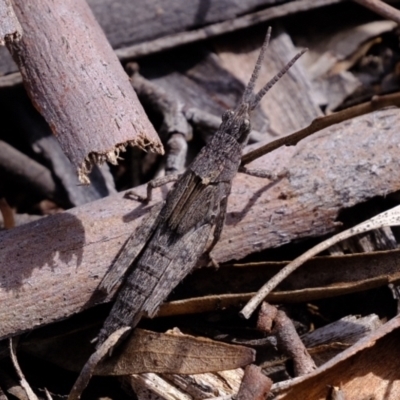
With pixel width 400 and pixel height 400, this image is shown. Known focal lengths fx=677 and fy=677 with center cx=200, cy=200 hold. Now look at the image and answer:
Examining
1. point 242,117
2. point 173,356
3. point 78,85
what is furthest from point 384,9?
point 173,356

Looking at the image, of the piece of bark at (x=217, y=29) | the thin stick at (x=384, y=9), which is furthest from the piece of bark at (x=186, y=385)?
the thin stick at (x=384, y=9)

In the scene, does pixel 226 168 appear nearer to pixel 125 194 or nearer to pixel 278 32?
pixel 125 194

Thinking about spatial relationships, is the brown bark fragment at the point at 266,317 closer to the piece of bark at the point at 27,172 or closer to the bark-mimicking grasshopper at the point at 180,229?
the bark-mimicking grasshopper at the point at 180,229

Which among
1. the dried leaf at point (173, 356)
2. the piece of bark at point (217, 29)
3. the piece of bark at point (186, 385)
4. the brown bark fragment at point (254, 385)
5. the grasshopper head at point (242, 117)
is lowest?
the brown bark fragment at point (254, 385)

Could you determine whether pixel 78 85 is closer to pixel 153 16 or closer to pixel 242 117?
pixel 242 117

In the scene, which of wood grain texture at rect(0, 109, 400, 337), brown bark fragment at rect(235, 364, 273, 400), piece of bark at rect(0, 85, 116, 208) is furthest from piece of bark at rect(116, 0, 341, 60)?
brown bark fragment at rect(235, 364, 273, 400)

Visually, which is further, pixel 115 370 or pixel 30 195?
pixel 30 195

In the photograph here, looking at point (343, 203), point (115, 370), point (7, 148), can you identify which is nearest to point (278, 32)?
point (343, 203)
